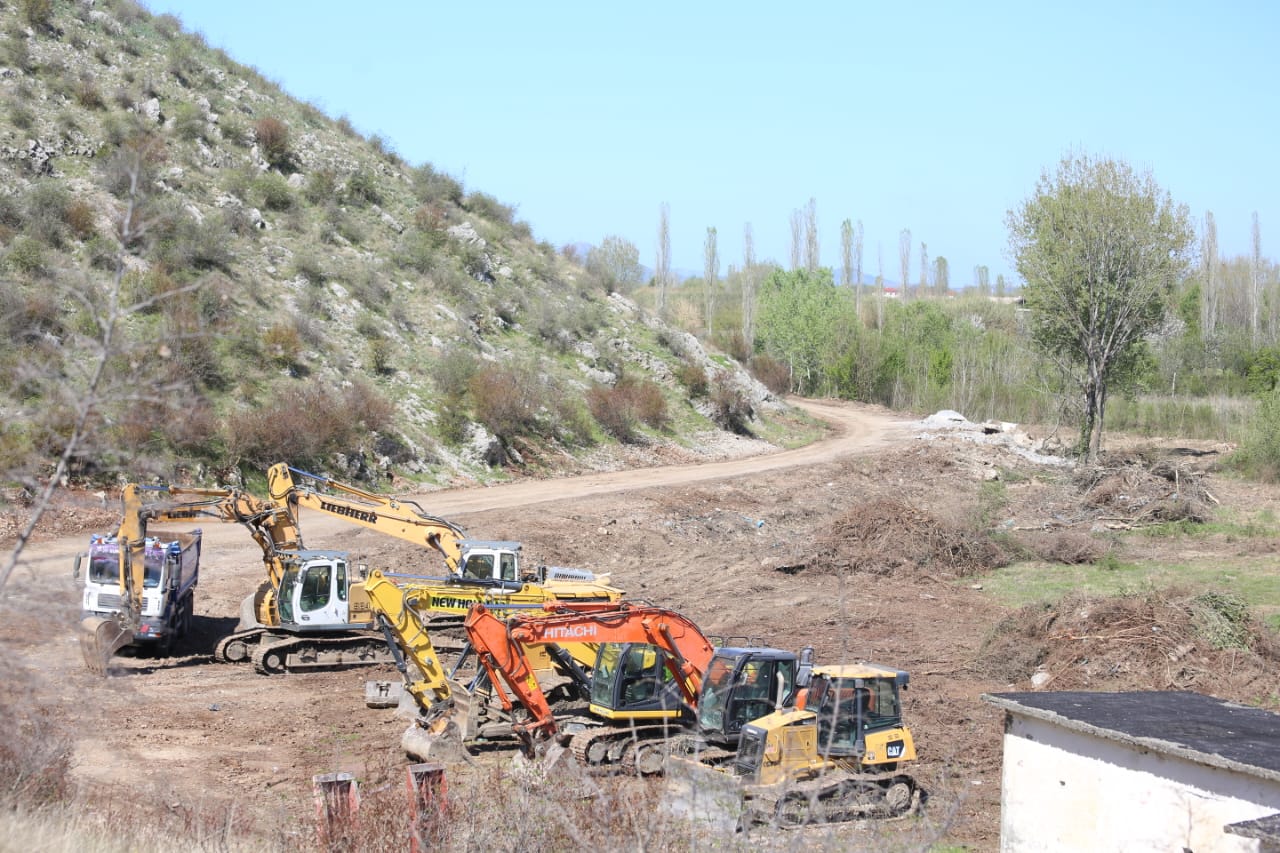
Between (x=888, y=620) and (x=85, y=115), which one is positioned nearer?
(x=888, y=620)

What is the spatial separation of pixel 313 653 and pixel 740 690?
30.2ft

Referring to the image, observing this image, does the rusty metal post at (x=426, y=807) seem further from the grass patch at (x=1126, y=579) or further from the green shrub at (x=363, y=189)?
the green shrub at (x=363, y=189)

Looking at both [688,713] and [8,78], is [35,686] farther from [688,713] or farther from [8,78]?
[8,78]

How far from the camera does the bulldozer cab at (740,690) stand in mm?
14273

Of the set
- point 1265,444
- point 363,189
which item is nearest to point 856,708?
point 1265,444

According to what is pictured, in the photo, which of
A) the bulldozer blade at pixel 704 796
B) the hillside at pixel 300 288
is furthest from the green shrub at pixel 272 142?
the bulldozer blade at pixel 704 796

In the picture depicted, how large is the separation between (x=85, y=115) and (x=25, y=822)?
42552mm

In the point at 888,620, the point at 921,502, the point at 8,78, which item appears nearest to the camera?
the point at 888,620

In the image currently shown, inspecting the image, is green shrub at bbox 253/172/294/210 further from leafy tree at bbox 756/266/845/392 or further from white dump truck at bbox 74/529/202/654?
leafy tree at bbox 756/266/845/392

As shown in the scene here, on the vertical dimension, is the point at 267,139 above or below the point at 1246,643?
above

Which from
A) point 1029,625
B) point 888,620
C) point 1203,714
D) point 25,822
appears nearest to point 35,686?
point 25,822

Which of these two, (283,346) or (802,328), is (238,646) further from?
(802,328)

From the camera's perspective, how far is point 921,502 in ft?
132

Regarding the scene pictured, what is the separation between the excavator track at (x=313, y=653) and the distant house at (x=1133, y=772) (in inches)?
461
